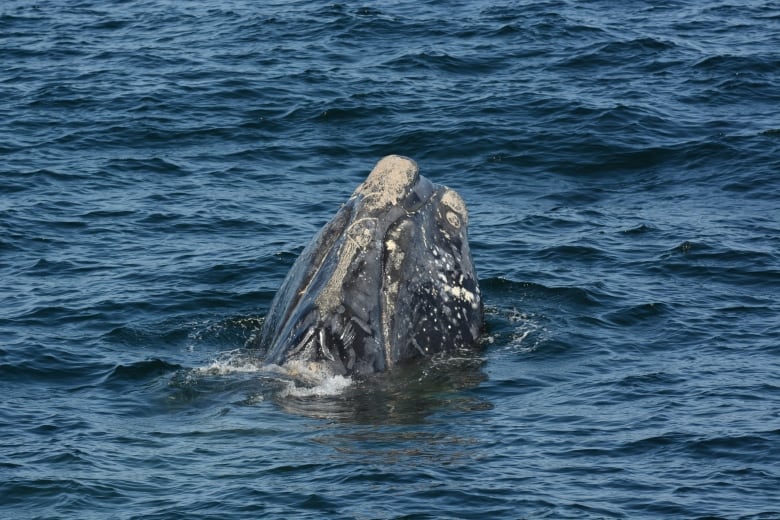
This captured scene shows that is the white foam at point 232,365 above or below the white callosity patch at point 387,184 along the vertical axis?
below

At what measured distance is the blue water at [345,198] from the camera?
1430 cm

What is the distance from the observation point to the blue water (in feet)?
46.9

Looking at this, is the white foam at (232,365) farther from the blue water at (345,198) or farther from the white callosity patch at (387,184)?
the white callosity patch at (387,184)

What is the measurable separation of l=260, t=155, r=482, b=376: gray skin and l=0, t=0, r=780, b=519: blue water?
0.40m

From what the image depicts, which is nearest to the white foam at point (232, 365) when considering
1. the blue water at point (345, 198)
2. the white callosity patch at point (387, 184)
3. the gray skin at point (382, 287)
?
the blue water at point (345, 198)

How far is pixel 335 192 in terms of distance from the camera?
27.0m

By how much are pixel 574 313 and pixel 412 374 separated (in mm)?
4645

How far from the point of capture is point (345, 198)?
26562 millimetres

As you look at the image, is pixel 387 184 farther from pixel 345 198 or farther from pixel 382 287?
pixel 345 198

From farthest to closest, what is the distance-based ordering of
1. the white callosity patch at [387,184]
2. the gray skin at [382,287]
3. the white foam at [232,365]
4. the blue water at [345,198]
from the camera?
the white foam at [232,365] < the white callosity patch at [387,184] < the gray skin at [382,287] < the blue water at [345,198]

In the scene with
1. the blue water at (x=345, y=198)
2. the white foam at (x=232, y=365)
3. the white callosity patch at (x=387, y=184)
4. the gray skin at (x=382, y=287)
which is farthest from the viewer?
the white foam at (x=232, y=365)

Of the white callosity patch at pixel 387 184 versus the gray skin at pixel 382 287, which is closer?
the gray skin at pixel 382 287

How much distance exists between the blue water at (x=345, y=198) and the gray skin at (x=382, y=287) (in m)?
0.40

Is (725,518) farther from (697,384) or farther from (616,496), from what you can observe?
(697,384)
